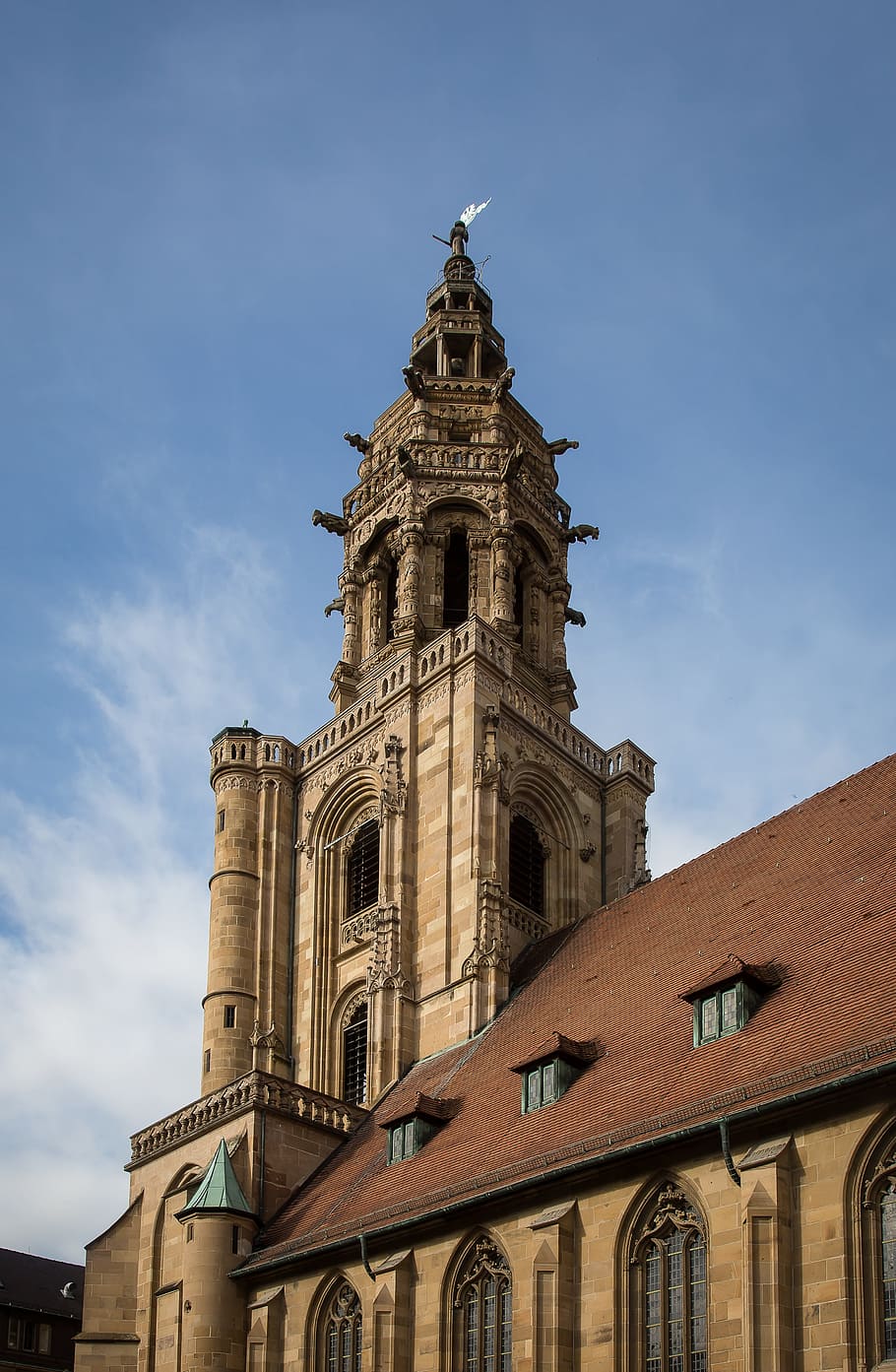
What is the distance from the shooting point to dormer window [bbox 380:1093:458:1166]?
29.4 m

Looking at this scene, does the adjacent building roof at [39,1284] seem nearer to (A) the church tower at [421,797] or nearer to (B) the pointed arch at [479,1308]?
(A) the church tower at [421,797]

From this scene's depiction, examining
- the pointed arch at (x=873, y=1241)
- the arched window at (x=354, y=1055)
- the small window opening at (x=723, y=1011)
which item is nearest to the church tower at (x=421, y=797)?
the arched window at (x=354, y=1055)

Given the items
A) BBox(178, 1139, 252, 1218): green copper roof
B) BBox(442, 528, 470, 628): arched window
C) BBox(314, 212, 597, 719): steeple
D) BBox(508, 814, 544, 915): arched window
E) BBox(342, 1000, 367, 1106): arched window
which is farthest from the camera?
BBox(442, 528, 470, 628): arched window

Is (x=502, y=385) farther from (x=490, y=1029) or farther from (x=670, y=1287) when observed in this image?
(x=670, y=1287)

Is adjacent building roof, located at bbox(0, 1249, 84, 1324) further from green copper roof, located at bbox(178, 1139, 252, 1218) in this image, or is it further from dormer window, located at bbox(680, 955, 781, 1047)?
dormer window, located at bbox(680, 955, 781, 1047)

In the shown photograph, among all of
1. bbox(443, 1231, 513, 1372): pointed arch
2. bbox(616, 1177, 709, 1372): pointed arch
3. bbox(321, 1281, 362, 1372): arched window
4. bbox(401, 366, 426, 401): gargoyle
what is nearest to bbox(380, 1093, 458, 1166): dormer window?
bbox(321, 1281, 362, 1372): arched window

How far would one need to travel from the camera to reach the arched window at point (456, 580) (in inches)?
1729

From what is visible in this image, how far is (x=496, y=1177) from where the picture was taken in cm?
2505

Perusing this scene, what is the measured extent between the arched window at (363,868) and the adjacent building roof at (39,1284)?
1799 centimetres

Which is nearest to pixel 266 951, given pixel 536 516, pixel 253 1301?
pixel 253 1301

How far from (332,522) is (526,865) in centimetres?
1276

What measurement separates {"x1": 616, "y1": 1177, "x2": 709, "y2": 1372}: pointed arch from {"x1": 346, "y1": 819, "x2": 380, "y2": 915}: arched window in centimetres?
1536

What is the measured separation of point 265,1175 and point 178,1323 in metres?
2.77

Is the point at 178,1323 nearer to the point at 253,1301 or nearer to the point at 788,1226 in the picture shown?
the point at 253,1301
